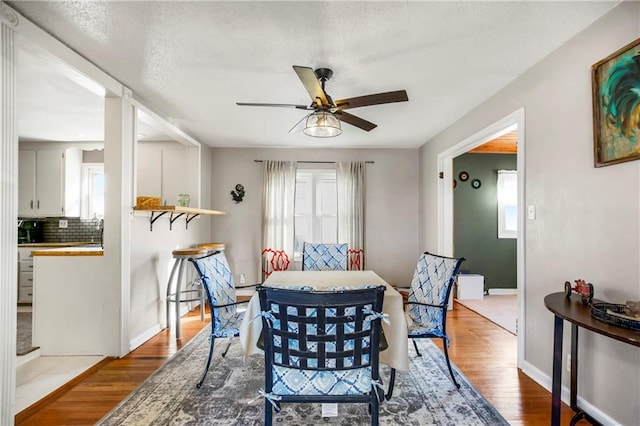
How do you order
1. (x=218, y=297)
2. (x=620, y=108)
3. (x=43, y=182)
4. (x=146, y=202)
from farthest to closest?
(x=43, y=182)
(x=146, y=202)
(x=218, y=297)
(x=620, y=108)

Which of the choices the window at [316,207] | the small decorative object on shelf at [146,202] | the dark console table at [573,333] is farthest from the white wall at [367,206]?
the dark console table at [573,333]

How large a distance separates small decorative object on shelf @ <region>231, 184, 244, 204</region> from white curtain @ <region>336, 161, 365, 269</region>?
1.57m

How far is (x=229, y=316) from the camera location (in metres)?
2.44

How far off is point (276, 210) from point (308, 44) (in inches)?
126

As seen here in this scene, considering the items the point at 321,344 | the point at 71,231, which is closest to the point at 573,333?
the point at 321,344

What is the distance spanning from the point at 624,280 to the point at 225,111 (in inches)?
139

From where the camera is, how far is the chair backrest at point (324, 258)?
11.1ft

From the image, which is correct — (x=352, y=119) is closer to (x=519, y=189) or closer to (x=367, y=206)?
(x=519, y=189)

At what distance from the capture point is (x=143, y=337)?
3145mm

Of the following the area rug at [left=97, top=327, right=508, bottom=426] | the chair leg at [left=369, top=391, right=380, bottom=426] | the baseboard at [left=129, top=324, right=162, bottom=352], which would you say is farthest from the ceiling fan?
the baseboard at [left=129, top=324, right=162, bottom=352]

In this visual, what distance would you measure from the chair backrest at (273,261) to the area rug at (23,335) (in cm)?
275

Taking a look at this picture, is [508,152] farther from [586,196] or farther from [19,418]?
[19,418]

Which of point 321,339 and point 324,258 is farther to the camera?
point 324,258

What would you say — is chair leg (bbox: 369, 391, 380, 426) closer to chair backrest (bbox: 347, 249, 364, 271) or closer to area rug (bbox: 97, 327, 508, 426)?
area rug (bbox: 97, 327, 508, 426)
